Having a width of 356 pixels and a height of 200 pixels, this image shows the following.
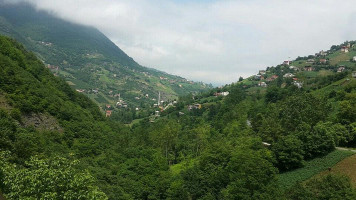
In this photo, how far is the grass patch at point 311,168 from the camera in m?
36.8

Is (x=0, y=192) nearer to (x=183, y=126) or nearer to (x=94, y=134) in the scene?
(x=94, y=134)

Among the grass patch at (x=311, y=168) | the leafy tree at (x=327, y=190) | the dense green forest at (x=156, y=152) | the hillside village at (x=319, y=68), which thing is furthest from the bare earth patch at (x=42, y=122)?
the hillside village at (x=319, y=68)

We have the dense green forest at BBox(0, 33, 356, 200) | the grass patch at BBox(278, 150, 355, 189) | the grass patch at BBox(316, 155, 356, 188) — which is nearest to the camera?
the dense green forest at BBox(0, 33, 356, 200)

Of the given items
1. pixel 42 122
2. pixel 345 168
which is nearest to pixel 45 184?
pixel 345 168

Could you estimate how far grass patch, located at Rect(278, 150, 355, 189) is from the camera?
36.8 meters

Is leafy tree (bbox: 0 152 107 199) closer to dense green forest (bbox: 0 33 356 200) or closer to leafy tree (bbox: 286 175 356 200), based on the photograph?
dense green forest (bbox: 0 33 356 200)

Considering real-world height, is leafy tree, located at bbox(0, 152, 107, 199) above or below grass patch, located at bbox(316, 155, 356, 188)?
above

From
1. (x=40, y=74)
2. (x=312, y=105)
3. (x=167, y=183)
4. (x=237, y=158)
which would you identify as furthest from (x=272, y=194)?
(x=40, y=74)

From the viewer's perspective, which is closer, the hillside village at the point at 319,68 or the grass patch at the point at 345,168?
the grass patch at the point at 345,168

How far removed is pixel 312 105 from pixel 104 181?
41.2 m

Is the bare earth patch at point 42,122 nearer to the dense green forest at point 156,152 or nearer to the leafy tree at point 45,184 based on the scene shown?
the dense green forest at point 156,152

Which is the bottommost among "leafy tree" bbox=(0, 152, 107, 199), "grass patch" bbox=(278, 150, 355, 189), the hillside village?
"grass patch" bbox=(278, 150, 355, 189)

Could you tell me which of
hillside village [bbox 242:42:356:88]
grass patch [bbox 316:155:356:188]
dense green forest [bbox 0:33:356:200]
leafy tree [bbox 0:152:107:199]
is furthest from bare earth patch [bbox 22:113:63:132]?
hillside village [bbox 242:42:356:88]

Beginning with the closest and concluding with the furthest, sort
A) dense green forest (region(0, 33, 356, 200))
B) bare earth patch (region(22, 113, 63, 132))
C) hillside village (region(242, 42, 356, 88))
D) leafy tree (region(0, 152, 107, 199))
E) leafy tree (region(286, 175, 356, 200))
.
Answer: leafy tree (region(0, 152, 107, 199)) < leafy tree (region(286, 175, 356, 200)) < dense green forest (region(0, 33, 356, 200)) < bare earth patch (region(22, 113, 63, 132)) < hillside village (region(242, 42, 356, 88))
